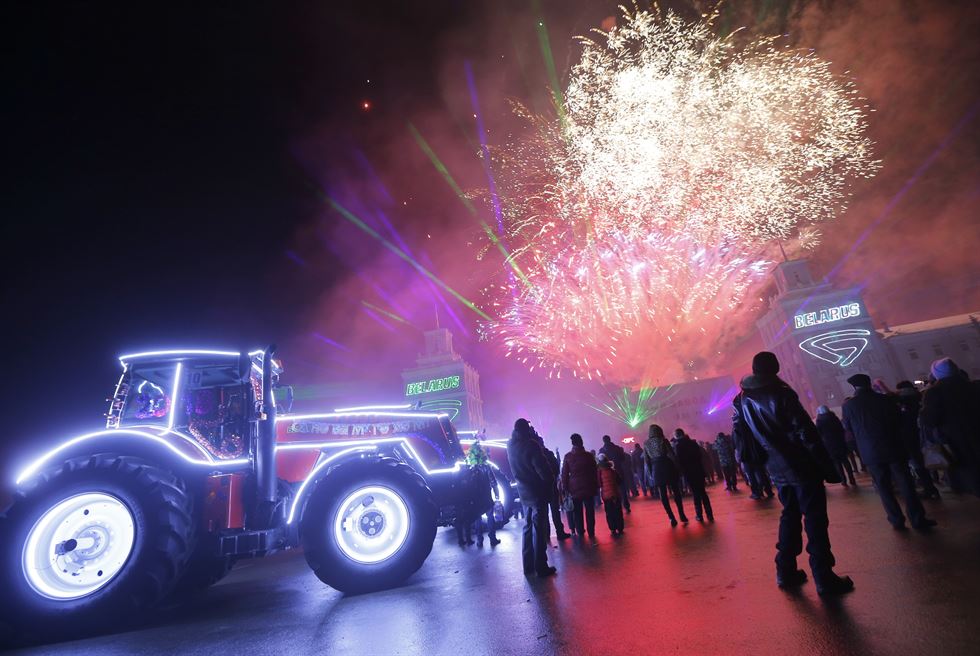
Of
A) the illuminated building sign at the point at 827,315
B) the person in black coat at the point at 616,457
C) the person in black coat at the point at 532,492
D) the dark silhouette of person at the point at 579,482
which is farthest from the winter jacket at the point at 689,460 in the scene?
the illuminated building sign at the point at 827,315

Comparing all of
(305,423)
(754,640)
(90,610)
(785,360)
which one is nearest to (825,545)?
(754,640)

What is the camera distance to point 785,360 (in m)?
65.1

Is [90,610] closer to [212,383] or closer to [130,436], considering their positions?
[130,436]

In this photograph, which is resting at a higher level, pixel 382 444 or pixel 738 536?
pixel 382 444

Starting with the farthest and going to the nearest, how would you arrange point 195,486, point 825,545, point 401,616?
point 195,486 → point 401,616 → point 825,545

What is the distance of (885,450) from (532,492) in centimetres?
432

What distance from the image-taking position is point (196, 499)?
212 inches

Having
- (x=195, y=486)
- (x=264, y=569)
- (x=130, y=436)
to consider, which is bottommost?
(x=264, y=569)

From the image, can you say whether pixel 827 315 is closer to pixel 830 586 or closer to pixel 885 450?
pixel 885 450

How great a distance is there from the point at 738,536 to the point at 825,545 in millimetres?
3098

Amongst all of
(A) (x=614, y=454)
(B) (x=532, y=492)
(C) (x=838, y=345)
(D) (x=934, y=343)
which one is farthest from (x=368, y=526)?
(D) (x=934, y=343)

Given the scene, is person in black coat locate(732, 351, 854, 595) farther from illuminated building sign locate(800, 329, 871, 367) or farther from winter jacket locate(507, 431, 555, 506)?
illuminated building sign locate(800, 329, 871, 367)

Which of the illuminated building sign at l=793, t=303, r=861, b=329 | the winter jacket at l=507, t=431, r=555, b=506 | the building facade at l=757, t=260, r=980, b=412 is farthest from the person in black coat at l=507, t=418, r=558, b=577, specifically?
the illuminated building sign at l=793, t=303, r=861, b=329

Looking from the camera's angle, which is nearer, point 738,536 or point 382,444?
point 738,536
